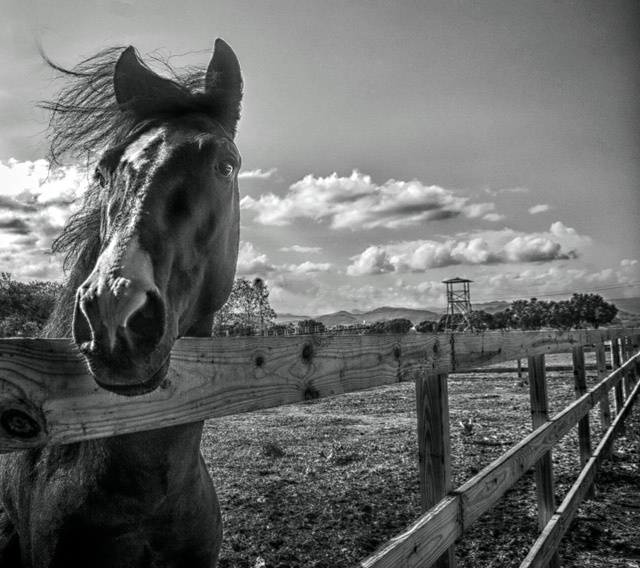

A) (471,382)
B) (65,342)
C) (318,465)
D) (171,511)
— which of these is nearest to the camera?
(65,342)

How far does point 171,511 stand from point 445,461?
117cm

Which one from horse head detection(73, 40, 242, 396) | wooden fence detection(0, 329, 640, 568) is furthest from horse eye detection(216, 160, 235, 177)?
wooden fence detection(0, 329, 640, 568)

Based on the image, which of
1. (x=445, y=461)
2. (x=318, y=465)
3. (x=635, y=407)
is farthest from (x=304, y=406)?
(x=445, y=461)

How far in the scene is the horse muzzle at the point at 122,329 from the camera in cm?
105

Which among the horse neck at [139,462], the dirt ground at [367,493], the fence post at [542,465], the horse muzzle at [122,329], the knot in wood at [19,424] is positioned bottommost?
the dirt ground at [367,493]

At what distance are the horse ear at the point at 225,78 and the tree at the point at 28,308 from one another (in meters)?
1.25

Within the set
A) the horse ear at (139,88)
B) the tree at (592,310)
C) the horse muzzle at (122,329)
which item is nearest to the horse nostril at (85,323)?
the horse muzzle at (122,329)

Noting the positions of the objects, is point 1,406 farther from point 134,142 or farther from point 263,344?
point 134,142

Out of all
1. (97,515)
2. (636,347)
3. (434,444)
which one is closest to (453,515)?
(434,444)

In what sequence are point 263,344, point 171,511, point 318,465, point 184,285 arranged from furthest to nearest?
point 318,465
point 171,511
point 184,285
point 263,344

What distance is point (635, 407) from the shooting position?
10578 mm

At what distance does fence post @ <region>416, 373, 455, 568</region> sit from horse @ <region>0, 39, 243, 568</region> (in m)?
1.00

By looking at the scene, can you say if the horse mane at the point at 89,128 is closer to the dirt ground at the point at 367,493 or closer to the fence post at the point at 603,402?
the dirt ground at the point at 367,493

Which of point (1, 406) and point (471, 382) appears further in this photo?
point (471, 382)
